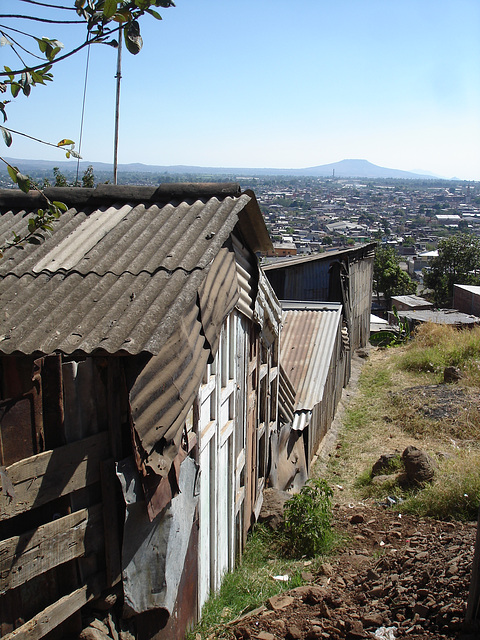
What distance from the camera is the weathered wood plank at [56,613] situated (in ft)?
8.84

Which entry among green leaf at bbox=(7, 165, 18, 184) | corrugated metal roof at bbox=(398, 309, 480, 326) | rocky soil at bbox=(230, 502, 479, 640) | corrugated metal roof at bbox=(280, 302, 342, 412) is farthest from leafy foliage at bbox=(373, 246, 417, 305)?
green leaf at bbox=(7, 165, 18, 184)

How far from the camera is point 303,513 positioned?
7.16m

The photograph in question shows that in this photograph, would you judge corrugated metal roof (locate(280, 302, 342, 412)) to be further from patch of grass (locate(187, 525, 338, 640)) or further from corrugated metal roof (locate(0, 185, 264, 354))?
corrugated metal roof (locate(0, 185, 264, 354))

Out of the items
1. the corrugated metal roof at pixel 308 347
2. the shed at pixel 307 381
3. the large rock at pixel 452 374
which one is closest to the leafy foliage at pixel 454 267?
the large rock at pixel 452 374

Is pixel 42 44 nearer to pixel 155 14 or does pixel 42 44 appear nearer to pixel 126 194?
pixel 155 14

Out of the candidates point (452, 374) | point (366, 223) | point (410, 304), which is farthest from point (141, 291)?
point (366, 223)

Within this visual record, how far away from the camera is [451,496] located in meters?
7.46

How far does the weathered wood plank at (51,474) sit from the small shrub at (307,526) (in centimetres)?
452

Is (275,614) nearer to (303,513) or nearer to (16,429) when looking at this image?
(303,513)

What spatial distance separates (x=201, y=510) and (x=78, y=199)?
116 inches

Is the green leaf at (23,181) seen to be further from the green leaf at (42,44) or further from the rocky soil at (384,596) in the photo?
the rocky soil at (384,596)

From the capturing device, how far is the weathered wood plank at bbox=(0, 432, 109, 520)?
2572 millimetres

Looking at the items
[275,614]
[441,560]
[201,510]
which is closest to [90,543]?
[201,510]

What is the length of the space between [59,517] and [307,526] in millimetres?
4666
